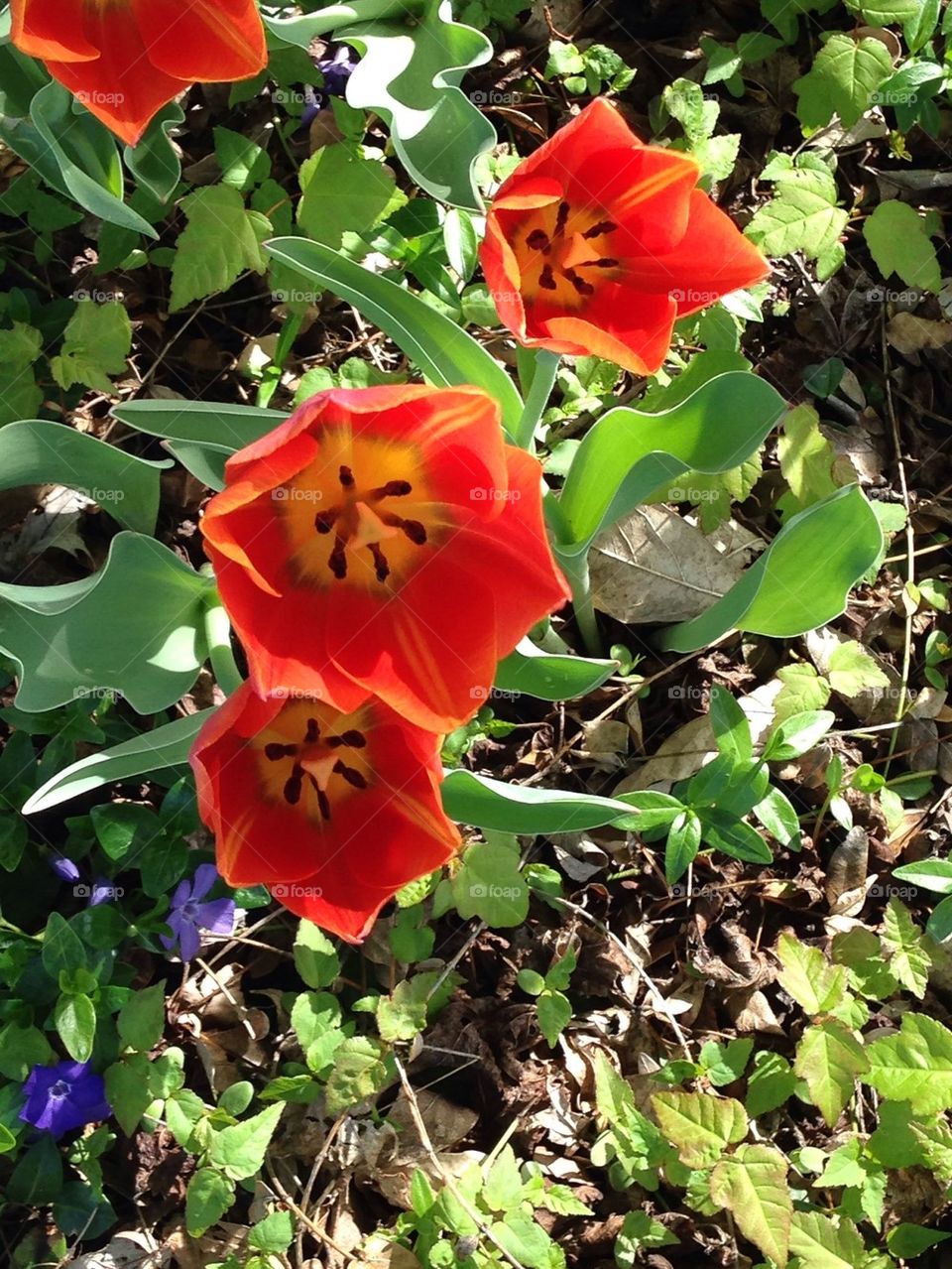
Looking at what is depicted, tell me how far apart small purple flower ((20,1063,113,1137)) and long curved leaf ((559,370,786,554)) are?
3.65 feet

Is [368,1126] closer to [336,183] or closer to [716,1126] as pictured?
[716,1126]

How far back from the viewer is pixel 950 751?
2.20m

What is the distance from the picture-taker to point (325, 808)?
1318 mm

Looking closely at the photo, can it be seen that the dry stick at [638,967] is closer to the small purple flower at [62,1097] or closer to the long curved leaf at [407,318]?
the small purple flower at [62,1097]

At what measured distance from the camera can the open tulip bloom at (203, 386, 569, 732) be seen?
113cm

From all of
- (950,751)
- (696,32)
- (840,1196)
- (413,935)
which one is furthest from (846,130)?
(840,1196)

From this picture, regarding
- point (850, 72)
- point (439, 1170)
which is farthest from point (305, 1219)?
point (850, 72)

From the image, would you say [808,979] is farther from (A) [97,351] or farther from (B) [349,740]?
(A) [97,351]

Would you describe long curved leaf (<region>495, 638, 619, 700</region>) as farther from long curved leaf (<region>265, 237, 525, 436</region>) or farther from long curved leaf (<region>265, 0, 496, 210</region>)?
long curved leaf (<region>265, 0, 496, 210</region>)

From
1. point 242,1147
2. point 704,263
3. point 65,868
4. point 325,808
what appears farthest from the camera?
point 65,868

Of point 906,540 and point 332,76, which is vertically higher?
point 332,76

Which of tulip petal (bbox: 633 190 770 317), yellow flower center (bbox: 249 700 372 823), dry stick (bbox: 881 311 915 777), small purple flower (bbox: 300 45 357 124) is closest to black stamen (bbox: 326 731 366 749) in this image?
yellow flower center (bbox: 249 700 372 823)

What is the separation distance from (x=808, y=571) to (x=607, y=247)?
1.64 ft

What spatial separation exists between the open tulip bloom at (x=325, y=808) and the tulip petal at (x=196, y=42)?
80cm
